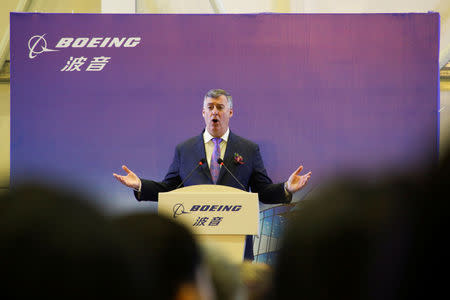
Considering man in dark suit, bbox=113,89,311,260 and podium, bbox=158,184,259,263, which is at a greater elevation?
man in dark suit, bbox=113,89,311,260

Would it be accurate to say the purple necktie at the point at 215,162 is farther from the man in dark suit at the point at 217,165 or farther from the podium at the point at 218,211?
the podium at the point at 218,211

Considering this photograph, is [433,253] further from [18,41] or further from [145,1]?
[145,1]

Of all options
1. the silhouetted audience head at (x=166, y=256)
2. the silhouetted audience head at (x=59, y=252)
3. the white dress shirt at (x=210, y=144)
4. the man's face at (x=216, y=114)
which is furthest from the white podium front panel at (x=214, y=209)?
the silhouetted audience head at (x=59, y=252)

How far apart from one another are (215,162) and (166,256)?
4082 millimetres

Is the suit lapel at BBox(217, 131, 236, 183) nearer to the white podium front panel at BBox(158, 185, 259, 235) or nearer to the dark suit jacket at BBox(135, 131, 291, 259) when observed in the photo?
the dark suit jacket at BBox(135, 131, 291, 259)

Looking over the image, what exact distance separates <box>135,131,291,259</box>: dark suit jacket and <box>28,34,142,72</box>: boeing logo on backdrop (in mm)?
1362

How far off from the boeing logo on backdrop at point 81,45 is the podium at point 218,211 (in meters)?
2.52

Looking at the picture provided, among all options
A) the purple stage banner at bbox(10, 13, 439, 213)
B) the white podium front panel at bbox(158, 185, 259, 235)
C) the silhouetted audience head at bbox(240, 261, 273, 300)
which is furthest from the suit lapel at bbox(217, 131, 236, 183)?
the silhouetted audience head at bbox(240, 261, 273, 300)

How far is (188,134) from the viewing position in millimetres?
5422

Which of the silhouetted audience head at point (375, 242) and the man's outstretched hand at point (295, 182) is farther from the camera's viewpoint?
the man's outstretched hand at point (295, 182)

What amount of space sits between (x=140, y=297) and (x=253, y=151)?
4403mm

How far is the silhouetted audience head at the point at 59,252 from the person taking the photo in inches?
16.1

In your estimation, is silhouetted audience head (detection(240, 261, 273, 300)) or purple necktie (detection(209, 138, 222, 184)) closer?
silhouetted audience head (detection(240, 261, 273, 300))

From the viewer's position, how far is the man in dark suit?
4.36m
